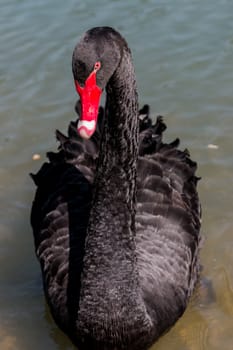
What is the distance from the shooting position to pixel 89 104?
2658 mm

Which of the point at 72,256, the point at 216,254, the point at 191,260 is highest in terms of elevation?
the point at 72,256

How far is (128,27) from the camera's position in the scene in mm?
7082

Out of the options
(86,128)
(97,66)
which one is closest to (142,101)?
(97,66)

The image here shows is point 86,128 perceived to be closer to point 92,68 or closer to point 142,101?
point 92,68

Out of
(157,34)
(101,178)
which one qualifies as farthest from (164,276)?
(157,34)

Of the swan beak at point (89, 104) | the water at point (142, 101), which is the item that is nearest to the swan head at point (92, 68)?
the swan beak at point (89, 104)

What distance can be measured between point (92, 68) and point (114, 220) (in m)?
0.88

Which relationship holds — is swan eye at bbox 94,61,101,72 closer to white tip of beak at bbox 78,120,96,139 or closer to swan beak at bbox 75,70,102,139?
swan beak at bbox 75,70,102,139

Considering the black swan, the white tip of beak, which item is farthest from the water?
the white tip of beak

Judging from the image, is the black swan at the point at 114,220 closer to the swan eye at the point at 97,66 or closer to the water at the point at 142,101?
the swan eye at the point at 97,66

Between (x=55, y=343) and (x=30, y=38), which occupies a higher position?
(x=30, y=38)

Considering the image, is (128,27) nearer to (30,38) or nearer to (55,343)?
(30,38)

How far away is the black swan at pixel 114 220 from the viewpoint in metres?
2.87

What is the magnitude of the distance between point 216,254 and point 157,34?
10.2 ft
